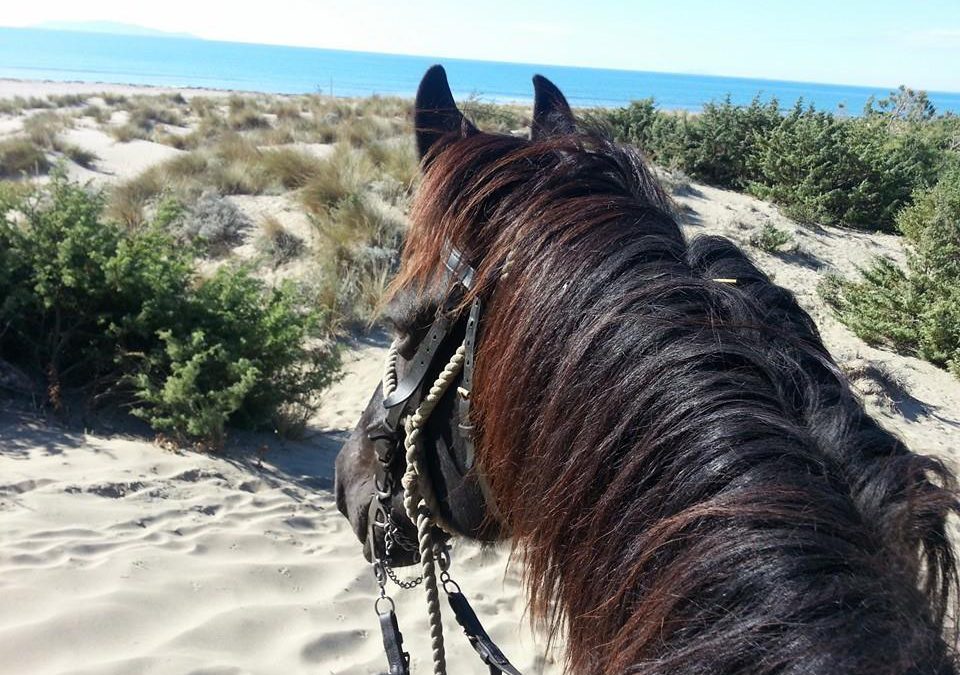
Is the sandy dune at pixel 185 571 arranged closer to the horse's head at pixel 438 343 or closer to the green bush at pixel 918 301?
the horse's head at pixel 438 343

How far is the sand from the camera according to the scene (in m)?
2.99

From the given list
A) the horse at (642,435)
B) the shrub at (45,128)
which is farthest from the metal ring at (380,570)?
the shrub at (45,128)

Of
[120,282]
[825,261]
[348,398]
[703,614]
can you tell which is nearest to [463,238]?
[703,614]

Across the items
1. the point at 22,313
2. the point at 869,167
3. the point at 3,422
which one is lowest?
the point at 3,422

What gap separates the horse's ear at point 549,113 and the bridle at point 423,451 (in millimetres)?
468

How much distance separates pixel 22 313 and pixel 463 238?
16.0 ft

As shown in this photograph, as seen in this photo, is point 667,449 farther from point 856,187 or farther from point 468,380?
point 856,187

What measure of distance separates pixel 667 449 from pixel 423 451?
2.06 feet

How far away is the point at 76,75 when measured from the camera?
55.2 m

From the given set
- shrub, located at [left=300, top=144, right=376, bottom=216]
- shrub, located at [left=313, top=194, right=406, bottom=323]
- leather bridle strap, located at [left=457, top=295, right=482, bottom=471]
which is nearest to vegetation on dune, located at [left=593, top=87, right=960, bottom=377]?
shrub, located at [left=300, top=144, right=376, bottom=216]

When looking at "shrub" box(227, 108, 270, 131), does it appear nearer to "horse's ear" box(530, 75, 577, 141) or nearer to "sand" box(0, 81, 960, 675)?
"sand" box(0, 81, 960, 675)

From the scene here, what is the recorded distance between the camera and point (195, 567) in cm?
363

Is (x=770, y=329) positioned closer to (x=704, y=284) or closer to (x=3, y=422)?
(x=704, y=284)

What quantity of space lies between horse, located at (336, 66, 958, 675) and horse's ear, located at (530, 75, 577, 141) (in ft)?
0.67
